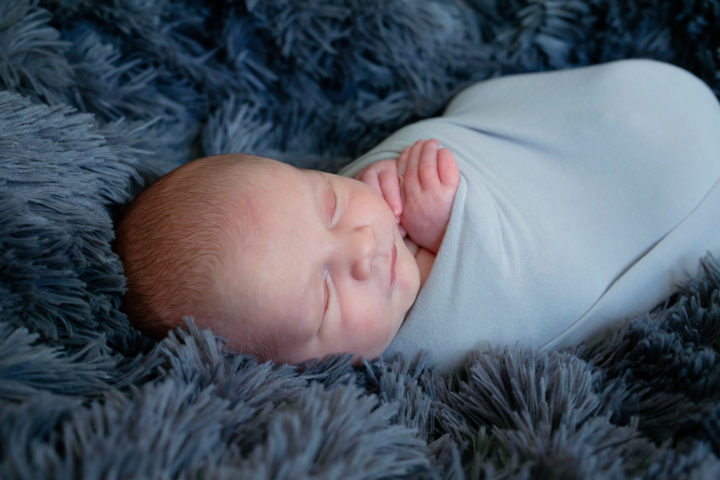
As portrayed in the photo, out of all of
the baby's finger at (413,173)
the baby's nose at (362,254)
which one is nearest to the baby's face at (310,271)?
the baby's nose at (362,254)

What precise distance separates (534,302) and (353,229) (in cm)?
36

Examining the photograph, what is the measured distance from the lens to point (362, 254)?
0.88 m

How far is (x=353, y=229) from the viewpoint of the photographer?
3.05 ft

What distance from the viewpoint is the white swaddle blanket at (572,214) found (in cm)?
100

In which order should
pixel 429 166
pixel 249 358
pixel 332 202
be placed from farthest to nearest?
1. pixel 429 166
2. pixel 332 202
3. pixel 249 358

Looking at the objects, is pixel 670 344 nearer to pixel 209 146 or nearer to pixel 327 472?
pixel 327 472

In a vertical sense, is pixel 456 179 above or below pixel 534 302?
above

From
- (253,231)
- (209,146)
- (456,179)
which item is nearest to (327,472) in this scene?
(253,231)

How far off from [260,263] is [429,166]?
41 cm

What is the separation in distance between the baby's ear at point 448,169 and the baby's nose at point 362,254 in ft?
0.74

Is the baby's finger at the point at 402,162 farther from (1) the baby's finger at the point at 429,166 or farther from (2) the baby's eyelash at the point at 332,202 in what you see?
(2) the baby's eyelash at the point at 332,202

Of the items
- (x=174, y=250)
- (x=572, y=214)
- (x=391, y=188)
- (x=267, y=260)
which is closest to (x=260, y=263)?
(x=267, y=260)

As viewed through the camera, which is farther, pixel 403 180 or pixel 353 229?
pixel 403 180

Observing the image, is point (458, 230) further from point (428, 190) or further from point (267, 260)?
point (267, 260)
